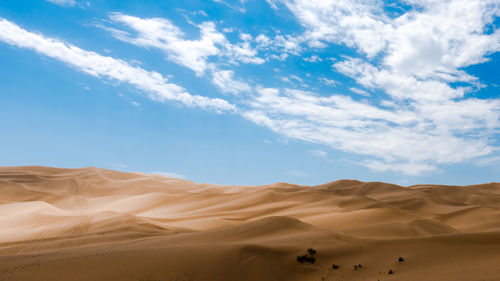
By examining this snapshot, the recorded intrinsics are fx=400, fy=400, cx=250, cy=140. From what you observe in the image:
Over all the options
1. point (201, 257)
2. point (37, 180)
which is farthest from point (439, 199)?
point (37, 180)

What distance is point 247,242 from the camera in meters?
23.0

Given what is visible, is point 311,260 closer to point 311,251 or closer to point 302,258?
point 302,258

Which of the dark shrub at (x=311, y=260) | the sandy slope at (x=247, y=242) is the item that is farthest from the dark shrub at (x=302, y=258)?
the sandy slope at (x=247, y=242)

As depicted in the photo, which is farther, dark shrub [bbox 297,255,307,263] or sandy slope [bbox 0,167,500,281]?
dark shrub [bbox 297,255,307,263]

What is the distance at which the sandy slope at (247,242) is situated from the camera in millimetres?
17891

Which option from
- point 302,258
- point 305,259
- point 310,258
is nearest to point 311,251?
point 310,258

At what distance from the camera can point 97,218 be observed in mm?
36469

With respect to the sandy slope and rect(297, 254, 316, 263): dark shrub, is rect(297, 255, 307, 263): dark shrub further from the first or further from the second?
the sandy slope

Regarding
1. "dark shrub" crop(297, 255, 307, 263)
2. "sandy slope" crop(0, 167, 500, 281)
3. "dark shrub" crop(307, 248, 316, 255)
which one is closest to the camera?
"sandy slope" crop(0, 167, 500, 281)

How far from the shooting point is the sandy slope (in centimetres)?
1789

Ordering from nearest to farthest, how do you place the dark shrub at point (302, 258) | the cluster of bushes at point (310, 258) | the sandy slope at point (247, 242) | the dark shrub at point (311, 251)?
the sandy slope at point (247, 242)
the cluster of bushes at point (310, 258)
the dark shrub at point (302, 258)
the dark shrub at point (311, 251)

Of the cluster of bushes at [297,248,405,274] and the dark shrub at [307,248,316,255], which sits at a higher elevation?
the dark shrub at [307,248,316,255]

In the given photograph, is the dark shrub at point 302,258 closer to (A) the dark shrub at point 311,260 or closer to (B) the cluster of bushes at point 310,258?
(B) the cluster of bushes at point 310,258

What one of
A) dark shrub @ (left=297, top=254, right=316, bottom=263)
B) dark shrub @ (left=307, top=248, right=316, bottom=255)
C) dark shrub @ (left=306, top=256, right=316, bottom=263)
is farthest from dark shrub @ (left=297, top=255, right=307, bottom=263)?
dark shrub @ (left=307, top=248, right=316, bottom=255)
